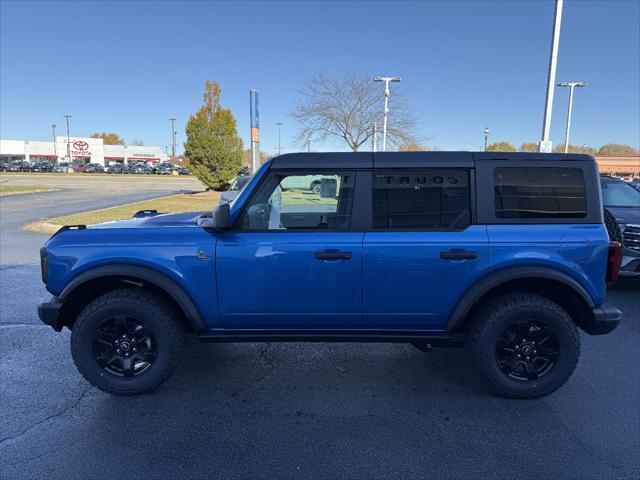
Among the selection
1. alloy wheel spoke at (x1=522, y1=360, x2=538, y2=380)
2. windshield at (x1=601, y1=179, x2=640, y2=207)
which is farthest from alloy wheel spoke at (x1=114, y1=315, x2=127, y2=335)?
windshield at (x1=601, y1=179, x2=640, y2=207)

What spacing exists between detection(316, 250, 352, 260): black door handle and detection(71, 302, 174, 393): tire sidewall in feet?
4.19

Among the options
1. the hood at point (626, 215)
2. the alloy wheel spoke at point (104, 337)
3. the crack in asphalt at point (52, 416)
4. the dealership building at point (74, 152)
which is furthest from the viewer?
the dealership building at point (74, 152)

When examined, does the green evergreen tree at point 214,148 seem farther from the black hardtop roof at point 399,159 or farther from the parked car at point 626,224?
the black hardtop roof at point 399,159

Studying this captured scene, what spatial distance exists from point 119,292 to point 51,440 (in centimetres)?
104

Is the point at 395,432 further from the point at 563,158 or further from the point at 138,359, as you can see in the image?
the point at 563,158

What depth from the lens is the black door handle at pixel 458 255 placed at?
2979 mm

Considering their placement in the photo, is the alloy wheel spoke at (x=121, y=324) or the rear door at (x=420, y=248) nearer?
the rear door at (x=420, y=248)

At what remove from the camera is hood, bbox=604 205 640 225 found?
598 centimetres

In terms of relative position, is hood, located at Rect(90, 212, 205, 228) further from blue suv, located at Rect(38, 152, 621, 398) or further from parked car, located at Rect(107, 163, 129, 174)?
parked car, located at Rect(107, 163, 129, 174)

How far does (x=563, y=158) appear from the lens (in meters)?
3.09

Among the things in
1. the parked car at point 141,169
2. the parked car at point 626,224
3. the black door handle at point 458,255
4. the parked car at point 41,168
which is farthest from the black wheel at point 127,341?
the parked car at point 41,168

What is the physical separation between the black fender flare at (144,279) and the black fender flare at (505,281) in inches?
77.2

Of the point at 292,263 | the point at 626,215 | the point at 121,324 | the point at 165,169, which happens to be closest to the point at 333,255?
the point at 292,263

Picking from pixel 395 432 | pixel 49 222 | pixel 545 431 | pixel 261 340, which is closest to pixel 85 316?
pixel 261 340
